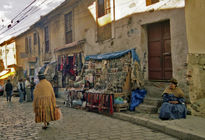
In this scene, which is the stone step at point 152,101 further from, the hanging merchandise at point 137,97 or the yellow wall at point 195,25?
the yellow wall at point 195,25

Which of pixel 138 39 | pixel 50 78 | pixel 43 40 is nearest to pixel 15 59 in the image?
pixel 43 40

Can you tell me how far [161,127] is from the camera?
18.6ft

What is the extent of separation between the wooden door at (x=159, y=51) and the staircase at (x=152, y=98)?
382mm

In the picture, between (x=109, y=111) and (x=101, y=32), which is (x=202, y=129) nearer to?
(x=109, y=111)

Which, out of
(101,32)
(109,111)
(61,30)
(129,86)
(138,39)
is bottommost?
(109,111)

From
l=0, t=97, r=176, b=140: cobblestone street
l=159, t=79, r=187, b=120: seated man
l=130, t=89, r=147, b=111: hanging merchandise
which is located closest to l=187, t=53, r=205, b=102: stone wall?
l=159, t=79, r=187, b=120: seated man

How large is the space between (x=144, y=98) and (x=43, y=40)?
12.8m

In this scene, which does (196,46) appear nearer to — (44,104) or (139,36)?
(139,36)

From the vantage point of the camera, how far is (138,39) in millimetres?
9023

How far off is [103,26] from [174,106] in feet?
21.3

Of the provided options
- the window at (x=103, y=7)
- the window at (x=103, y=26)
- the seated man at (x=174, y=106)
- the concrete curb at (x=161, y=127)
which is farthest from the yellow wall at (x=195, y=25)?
the window at (x=103, y=7)

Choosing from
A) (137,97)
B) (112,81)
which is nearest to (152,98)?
(137,97)

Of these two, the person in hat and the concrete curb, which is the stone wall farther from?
the person in hat

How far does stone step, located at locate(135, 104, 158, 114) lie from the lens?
7.43 m
